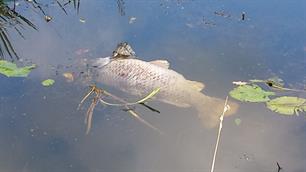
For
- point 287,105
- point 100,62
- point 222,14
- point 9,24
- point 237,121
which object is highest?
point 222,14

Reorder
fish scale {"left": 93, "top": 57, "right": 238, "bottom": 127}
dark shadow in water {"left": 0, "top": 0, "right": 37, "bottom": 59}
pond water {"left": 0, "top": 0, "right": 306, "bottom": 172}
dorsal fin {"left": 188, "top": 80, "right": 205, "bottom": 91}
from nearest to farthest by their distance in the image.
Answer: pond water {"left": 0, "top": 0, "right": 306, "bottom": 172} < fish scale {"left": 93, "top": 57, "right": 238, "bottom": 127} < dorsal fin {"left": 188, "top": 80, "right": 205, "bottom": 91} < dark shadow in water {"left": 0, "top": 0, "right": 37, "bottom": 59}

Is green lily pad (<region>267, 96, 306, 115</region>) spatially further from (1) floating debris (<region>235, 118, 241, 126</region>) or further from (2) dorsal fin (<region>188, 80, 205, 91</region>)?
(2) dorsal fin (<region>188, 80, 205, 91</region>)

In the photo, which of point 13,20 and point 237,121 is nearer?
point 237,121

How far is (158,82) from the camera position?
13.2 ft

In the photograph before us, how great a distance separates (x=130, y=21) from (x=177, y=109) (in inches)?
57.2

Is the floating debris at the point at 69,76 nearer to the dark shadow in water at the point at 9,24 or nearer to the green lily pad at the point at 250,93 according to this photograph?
the dark shadow in water at the point at 9,24

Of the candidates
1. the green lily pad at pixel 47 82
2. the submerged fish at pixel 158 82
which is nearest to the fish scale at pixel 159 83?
the submerged fish at pixel 158 82

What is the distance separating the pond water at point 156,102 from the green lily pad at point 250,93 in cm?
6

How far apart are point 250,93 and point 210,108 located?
0.36 metres

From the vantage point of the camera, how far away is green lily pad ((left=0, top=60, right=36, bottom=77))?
13.2ft

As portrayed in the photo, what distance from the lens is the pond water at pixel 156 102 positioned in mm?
3270

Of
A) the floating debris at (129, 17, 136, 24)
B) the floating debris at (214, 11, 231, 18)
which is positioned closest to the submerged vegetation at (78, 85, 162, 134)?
the floating debris at (129, 17, 136, 24)

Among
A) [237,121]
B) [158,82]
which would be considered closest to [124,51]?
[158,82]

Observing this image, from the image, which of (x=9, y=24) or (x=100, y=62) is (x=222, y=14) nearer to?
(x=100, y=62)
